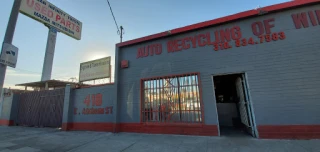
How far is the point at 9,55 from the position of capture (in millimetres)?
3326

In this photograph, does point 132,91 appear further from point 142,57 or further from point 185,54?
point 185,54

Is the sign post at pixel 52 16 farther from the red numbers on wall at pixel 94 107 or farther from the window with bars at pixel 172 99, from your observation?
the window with bars at pixel 172 99

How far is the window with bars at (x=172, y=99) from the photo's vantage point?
18.8ft

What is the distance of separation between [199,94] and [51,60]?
52.5 ft

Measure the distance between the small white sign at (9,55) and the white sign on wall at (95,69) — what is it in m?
6.67

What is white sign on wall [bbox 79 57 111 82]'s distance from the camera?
1027cm

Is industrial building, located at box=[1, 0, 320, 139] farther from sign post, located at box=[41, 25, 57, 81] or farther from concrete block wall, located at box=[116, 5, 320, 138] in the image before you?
sign post, located at box=[41, 25, 57, 81]

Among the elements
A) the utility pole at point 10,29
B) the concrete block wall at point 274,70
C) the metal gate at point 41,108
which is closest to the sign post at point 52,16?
the utility pole at point 10,29

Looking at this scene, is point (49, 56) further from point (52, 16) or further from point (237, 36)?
point (237, 36)

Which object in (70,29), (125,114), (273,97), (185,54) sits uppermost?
(70,29)

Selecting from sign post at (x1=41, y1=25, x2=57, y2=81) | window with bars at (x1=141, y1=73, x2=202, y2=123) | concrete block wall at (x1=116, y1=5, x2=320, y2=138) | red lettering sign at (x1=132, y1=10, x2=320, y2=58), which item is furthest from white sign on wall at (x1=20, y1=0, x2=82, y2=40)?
sign post at (x1=41, y1=25, x2=57, y2=81)

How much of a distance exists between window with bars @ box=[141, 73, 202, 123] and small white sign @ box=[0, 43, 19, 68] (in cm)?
437

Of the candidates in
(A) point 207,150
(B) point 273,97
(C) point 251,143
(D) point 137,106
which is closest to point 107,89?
(D) point 137,106

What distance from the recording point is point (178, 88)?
19.9 ft
